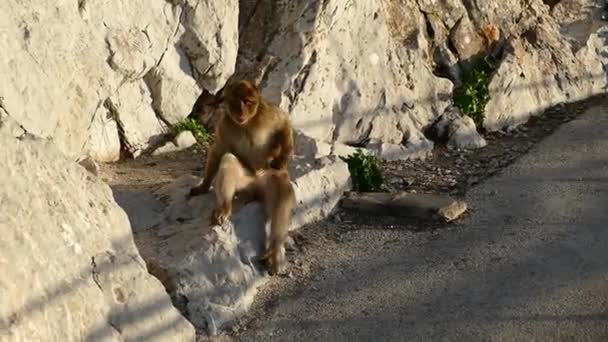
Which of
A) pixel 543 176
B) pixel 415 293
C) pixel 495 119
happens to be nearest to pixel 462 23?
pixel 495 119

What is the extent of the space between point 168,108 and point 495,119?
12.0 feet

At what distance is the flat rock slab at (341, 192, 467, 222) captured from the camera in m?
7.98

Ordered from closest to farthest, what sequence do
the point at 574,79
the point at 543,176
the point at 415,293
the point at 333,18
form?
the point at 415,293 < the point at 543,176 < the point at 333,18 < the point at 574,79

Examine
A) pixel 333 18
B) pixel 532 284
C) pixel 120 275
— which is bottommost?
pixel 532 284

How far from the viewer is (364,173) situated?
8680 mm

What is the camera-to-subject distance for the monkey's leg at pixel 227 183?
22.7 feet

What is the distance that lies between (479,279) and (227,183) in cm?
179

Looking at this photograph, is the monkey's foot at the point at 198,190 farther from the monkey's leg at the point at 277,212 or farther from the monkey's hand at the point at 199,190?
the monkey's leg at the point at 277,212

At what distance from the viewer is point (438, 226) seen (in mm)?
7898

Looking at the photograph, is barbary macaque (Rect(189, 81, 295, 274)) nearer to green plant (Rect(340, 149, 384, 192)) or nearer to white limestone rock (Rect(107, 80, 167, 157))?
green plant (Rect(340, 149, 384, 192))

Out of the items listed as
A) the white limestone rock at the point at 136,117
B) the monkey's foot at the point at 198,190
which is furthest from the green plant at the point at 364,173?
the white limestone rock at the point at 136,117

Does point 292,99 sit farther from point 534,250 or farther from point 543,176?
point 534,250

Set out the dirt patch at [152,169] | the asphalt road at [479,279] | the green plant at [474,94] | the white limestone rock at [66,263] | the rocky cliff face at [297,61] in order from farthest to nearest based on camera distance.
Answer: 1. the green plant at [474,94]
2. the dirt patch at [152,169]
3. the rocky cliff face at [297,61]
4. the asphalt road at [479,279]
5. the white limestone rock at [66,263]

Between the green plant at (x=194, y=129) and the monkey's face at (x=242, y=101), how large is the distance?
1792 mm
